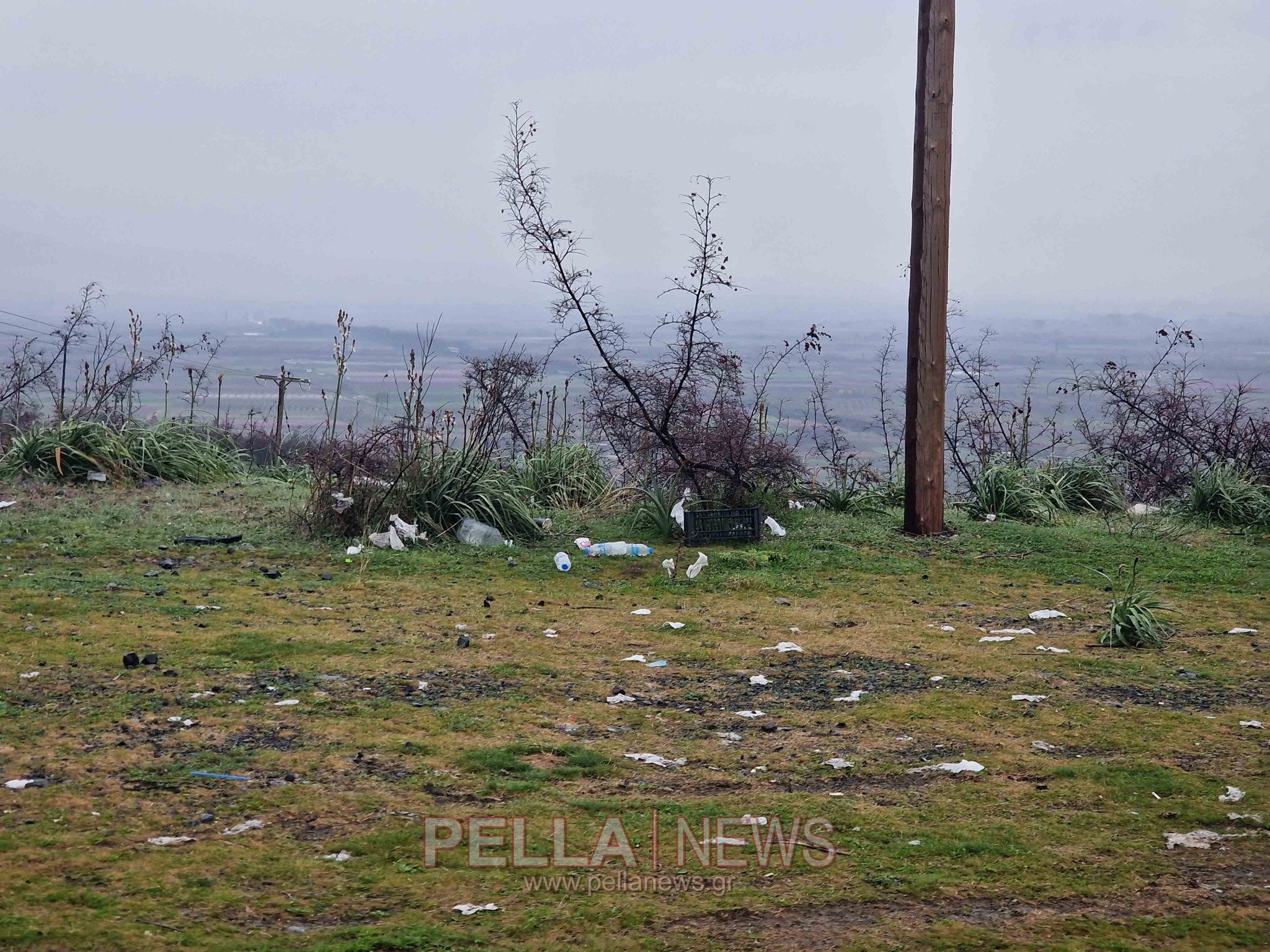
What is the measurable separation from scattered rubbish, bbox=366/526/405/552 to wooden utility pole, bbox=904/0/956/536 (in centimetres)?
394

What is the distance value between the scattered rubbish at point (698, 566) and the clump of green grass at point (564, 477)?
88.0 inches

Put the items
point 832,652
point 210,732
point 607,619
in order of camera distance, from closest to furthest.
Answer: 1. point 210,732
2. point 832,652
3. point 607,619

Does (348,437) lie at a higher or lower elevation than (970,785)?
higher

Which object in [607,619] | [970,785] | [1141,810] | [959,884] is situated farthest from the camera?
[607,619]

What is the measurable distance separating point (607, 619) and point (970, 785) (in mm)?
2925

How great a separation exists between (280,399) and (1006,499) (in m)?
7.44

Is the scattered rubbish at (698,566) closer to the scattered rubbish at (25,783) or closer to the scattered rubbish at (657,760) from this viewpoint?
the scattered rubbish at (657,760)

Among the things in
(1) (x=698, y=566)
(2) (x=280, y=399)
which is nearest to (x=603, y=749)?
(1) (x=698, y=566)

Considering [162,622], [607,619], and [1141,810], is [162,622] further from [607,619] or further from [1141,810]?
[1141,810]

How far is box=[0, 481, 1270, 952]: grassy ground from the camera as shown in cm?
296

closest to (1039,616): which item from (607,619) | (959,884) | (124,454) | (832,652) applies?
(832,652)

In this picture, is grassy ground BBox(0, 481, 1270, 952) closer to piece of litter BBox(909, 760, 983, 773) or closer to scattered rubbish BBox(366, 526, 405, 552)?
piece of litter BBox(909, 760, 983, 773)

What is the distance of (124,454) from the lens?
33.5ft

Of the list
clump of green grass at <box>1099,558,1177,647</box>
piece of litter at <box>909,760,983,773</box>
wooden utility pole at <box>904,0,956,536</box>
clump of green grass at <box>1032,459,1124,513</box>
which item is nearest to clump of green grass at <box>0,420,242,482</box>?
wooden utility pole at <box>904,0,956,536</box>
